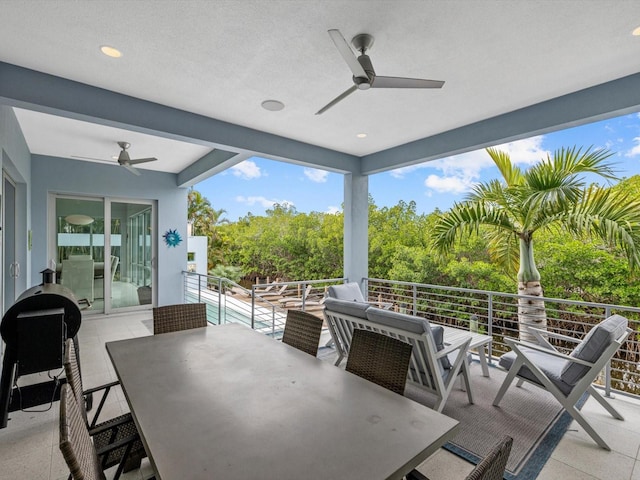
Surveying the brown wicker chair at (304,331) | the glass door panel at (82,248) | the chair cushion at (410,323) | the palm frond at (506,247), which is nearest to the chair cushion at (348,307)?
the chair cushion at (410,323)

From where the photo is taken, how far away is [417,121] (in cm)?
391

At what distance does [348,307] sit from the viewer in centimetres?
300

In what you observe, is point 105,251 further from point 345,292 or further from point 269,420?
point 269,420

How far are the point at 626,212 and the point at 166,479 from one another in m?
4.21

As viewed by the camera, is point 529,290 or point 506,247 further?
point 506,247

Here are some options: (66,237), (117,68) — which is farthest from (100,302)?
(117,68)

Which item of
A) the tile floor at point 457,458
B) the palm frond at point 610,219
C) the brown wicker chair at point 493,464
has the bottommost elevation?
the tile floor at point 457,458

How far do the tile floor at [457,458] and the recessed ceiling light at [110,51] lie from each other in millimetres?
2863

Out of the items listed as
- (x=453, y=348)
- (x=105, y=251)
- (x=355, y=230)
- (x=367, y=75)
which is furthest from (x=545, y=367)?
(x=105, y=251)

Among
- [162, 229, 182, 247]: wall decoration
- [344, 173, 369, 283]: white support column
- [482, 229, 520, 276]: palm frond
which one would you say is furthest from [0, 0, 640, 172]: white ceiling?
[162, 229, 182, 247]: wall decoration

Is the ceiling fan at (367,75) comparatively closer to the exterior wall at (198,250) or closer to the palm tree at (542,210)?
the palm tree at (542,210)

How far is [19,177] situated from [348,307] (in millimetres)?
4841

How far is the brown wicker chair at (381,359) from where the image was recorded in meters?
1.73

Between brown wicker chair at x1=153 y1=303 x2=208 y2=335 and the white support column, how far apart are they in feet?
9.86
